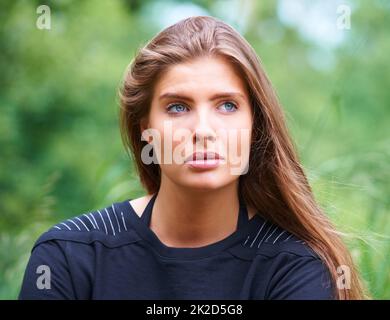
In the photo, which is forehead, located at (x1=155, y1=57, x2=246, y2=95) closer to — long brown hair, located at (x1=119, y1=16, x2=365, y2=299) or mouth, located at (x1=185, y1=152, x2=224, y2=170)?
long brown hair, located at (x1=119, y1=16, x2=365, y2=299)

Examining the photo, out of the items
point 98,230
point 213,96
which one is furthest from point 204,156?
point 98,230

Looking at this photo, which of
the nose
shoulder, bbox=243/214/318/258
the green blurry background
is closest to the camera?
the nose

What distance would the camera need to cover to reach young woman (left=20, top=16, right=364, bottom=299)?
2152mm

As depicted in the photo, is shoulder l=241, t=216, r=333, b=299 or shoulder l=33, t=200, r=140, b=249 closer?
shoulder l=241, t=216, r=333, b=299

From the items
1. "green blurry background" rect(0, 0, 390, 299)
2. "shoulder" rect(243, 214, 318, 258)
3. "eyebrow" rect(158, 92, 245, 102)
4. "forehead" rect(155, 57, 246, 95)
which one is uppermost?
"green blurry background" rect(0, 0, 390, 299)

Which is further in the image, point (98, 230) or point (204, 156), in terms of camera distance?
point (98, 230)

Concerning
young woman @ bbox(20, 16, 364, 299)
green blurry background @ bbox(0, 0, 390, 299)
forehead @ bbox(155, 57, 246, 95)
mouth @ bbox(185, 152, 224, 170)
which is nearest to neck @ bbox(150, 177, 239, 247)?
young woman @ bbox(20, 16, 364, 299)

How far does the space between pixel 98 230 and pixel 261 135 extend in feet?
1.82

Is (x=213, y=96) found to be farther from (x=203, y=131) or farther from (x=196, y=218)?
(x=196, y=218)

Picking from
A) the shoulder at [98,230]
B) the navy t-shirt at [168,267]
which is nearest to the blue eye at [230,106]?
the navy t-shirt at [168,267]

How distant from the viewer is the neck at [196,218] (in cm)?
229

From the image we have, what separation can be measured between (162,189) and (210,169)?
0.30 meters

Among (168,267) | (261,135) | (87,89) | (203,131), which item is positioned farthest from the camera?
(87,89)

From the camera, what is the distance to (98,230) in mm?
2307
